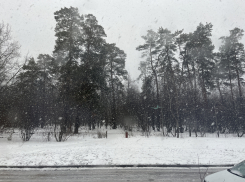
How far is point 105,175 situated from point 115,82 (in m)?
27.9

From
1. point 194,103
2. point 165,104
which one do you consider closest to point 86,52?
point 165,104

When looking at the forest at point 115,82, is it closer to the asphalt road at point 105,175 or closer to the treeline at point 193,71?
the treeline at point 193,71

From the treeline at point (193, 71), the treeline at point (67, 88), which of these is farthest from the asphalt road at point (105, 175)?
the treeline at point (193, 71)

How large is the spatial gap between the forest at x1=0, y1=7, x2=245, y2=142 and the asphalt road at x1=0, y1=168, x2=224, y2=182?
10053 millimetres

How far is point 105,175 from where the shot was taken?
742cm

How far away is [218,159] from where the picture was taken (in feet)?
31.9

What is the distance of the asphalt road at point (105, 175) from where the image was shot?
271 inches

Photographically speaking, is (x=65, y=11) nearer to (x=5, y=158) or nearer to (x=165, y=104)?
(x=165, y=104)

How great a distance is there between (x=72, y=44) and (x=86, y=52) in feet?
7.73

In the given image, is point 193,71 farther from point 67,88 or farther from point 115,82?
point 67,88

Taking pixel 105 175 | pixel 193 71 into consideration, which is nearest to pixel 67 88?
pixel 105 175

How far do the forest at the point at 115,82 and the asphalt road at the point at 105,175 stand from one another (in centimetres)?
1005

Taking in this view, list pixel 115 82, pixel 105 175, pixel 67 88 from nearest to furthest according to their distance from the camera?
pixel 105 175 → pixel 67 88 → pixel 115 82

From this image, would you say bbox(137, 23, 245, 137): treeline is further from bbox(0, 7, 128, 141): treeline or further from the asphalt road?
the asphalt road
